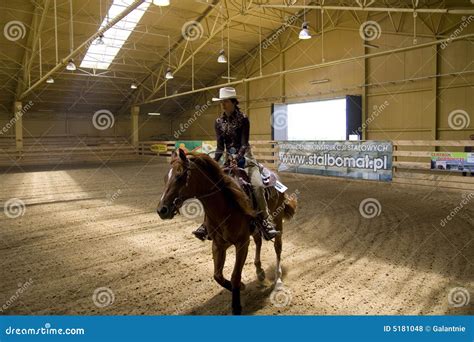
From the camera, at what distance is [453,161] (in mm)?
9289

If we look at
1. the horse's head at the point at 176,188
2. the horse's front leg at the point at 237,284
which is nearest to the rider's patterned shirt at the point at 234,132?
the horse's head at the point at 176,188

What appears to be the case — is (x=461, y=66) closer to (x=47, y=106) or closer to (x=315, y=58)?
(x=315, y=58)

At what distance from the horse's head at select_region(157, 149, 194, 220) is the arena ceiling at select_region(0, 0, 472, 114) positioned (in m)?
9.92

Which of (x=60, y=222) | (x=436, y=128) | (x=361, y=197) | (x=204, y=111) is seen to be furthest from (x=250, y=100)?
(x=60, y=222)

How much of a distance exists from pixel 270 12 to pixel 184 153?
17309 mm

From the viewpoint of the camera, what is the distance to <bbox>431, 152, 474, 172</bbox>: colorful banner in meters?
9.03


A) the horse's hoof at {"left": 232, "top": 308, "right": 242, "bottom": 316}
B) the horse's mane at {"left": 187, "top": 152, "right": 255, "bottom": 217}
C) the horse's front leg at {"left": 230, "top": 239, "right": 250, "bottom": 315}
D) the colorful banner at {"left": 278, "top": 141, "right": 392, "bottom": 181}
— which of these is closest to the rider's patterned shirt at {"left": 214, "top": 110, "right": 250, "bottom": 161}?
the horse's mane at {"left": 187, "top": 152, "right": 255, "bottom": 217}

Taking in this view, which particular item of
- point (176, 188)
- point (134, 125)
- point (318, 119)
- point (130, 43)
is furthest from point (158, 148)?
point (176, 188)

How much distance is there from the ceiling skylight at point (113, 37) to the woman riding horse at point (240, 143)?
1248cm

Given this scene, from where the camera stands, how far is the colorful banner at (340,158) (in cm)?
1065

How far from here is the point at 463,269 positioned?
4.22m

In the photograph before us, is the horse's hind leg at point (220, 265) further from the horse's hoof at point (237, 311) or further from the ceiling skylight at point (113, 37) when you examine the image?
the ceiling skylight at point (113, 37)

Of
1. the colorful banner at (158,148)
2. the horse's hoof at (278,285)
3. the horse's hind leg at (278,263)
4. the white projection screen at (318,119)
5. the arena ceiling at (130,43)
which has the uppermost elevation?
the arena ceiling at (130,43)

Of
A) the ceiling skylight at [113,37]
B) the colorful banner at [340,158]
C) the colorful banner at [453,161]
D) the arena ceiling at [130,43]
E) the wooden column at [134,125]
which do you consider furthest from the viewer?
the wooden column at [134,125]
